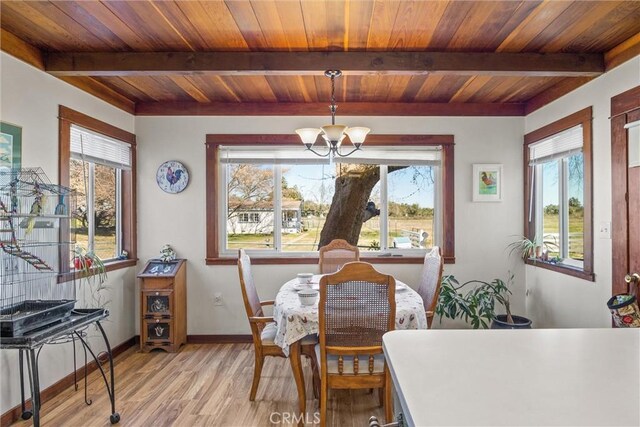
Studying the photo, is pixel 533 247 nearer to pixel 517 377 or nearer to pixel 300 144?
pixel 300 144

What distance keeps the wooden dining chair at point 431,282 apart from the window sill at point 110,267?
9.04ft

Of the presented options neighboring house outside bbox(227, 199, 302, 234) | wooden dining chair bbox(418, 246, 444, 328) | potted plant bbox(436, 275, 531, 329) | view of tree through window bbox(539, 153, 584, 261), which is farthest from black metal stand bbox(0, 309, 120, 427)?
view of tree through window bbox(539, 153, 584, 261)

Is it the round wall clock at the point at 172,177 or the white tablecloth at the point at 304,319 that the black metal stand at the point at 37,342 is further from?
the round wall clock at the point at 172,177

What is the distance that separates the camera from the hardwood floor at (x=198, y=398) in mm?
2477

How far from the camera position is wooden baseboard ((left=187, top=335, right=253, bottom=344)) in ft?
13.0

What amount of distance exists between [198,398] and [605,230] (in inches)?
129

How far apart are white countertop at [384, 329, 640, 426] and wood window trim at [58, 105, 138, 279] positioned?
9.65 ft

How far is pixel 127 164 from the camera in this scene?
3875mm

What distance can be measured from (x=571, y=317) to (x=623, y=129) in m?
1.58

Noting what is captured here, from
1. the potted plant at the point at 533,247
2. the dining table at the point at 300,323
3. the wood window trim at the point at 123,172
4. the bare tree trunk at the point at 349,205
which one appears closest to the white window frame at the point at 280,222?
the bare tree trunk at the point at 349,205

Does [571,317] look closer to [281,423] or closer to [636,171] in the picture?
[636,171]

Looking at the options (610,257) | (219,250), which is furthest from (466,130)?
(219,250)

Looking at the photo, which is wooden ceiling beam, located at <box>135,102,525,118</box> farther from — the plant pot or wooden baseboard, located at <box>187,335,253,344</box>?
wooden baseboard, located at <box>187,335,253,344</box>

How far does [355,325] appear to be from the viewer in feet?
7.25
